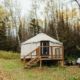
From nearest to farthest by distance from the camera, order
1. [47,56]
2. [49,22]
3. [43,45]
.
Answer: [47,56], [43,45], [49,22]

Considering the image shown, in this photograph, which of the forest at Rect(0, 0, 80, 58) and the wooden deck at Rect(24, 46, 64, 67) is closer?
the wooden deck at Rect(24, 46, 64, 67)

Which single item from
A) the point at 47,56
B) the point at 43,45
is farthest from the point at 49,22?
the point at 47,56

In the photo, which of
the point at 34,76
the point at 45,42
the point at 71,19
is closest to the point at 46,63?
the point at 45,42

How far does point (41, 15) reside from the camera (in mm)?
32031

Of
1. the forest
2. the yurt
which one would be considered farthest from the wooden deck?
the forest

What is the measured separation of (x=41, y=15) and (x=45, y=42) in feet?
50.4

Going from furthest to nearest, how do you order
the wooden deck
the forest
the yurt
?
the forest < the yurt < the wooden deck

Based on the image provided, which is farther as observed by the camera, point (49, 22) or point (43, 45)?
point (49, 22)

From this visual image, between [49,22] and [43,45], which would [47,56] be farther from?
[49,22]

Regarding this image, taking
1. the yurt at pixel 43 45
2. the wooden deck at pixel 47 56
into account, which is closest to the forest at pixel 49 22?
the yurt at pixel 43 45

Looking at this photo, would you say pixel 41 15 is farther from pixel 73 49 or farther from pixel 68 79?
pixel 68 79

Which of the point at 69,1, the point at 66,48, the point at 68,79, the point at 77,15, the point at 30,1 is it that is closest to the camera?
the point at 68,79

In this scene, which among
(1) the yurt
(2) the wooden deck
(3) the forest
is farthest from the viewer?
(3) the forest

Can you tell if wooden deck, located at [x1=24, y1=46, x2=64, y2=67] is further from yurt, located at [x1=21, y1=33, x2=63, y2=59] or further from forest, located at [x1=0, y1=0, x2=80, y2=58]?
forest, located at [x1=0, y1=0, x2=80, y2=58]
